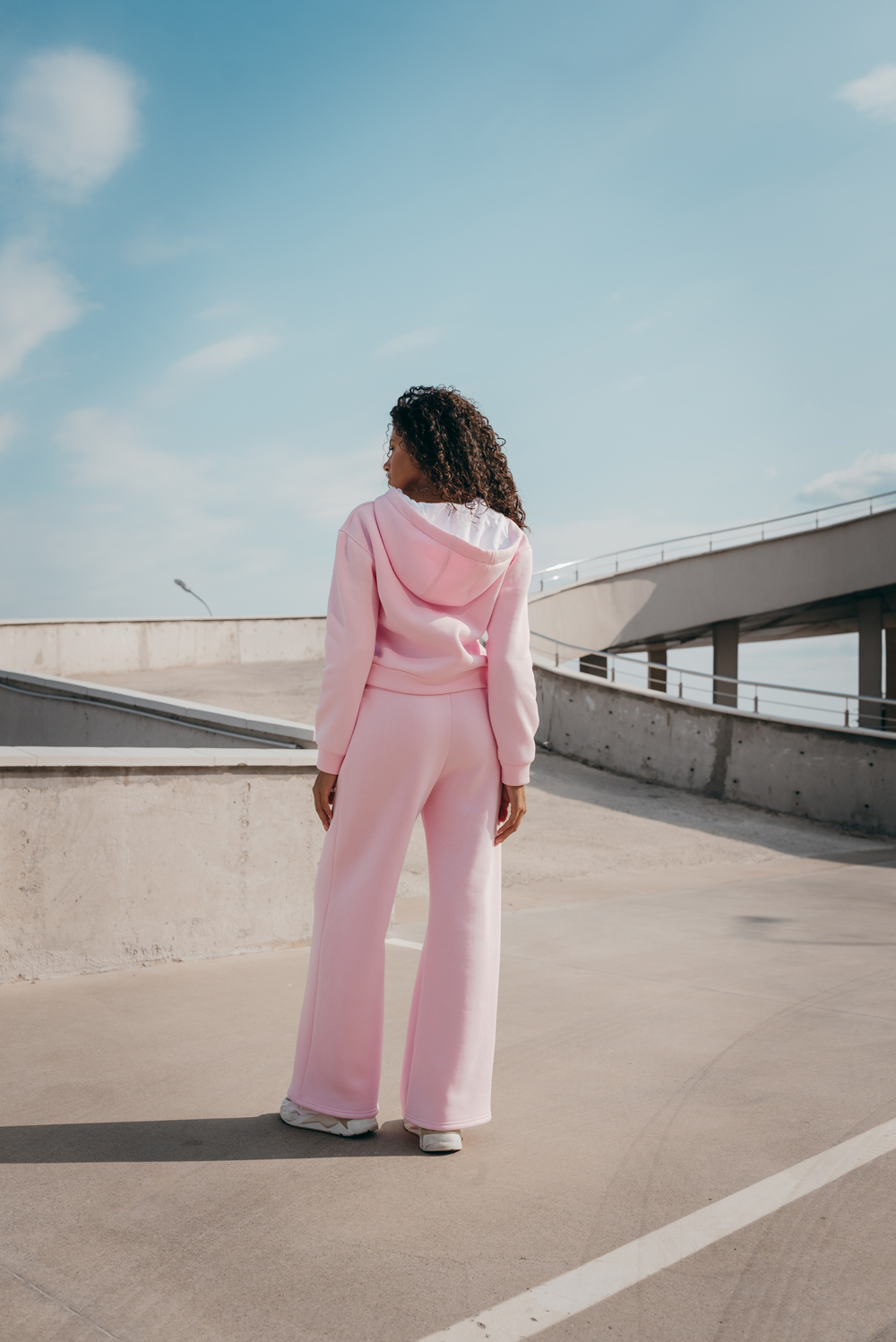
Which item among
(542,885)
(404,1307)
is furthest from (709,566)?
(404,1307)

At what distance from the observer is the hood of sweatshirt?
3.05 metres

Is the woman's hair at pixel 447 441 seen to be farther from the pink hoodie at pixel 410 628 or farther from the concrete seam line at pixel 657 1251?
the concrete seam line at pixel 657 1251

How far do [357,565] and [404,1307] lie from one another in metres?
1.89

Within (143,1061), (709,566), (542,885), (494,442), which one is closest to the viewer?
(494,442)

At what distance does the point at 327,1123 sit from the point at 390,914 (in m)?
0.66

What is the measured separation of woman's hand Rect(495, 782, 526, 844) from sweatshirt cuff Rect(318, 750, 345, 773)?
51 centimetres

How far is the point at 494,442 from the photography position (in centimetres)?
329

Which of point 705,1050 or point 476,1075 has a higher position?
point 476,1075

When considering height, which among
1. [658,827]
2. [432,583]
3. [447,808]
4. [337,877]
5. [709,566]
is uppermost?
[709,566]

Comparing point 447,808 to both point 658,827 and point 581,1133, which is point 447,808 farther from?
point 658,827

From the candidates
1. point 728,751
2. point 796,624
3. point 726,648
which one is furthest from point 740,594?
point 728,751

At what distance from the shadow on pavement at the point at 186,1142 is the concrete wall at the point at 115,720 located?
12.2 ft

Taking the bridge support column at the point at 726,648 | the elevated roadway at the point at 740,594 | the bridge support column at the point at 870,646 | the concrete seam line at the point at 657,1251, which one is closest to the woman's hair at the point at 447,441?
the concrete seam line at the point at 657,1251

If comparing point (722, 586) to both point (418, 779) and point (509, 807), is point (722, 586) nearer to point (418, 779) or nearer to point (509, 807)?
point (509, 807)
